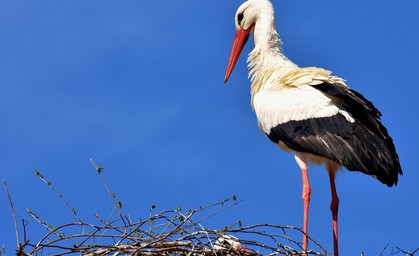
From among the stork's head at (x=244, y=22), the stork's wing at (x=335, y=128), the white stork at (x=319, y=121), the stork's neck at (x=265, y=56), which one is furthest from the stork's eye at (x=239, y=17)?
the stork's wing at (x=335, y=128)

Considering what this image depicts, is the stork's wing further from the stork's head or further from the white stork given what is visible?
the stork's head

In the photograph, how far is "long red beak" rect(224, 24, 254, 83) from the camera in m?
8.49

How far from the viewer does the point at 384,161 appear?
6809mm

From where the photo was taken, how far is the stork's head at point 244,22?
326 inches

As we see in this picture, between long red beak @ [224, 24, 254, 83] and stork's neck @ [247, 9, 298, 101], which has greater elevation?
long red beak @ [224, 24, 254, 83]

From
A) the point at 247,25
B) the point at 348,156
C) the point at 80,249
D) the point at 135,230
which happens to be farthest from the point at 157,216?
the point at 247,25

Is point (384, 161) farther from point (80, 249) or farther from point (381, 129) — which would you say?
point (80, 249)

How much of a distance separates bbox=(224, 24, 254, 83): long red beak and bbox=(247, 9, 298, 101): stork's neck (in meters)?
0.25

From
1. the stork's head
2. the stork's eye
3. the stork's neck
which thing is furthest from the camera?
the stork's eye

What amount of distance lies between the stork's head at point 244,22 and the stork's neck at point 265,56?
10 centimetres

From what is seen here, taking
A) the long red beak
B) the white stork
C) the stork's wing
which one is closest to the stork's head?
the long red beak

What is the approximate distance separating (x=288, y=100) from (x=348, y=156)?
81 cm

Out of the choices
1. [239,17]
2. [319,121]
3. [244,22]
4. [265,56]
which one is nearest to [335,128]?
[319,121]

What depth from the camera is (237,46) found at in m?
8.57
